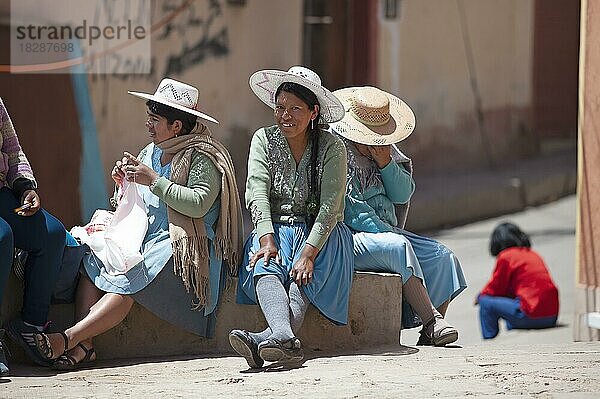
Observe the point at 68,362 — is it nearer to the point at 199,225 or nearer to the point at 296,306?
the point at 199,225

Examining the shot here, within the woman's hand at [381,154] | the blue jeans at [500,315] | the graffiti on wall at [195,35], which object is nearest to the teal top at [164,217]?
the woman's hand at [381,154]

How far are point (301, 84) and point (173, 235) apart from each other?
0.89 m

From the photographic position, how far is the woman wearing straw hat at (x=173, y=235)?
215 inches

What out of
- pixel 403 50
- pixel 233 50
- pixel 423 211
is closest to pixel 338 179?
pixel 233 50

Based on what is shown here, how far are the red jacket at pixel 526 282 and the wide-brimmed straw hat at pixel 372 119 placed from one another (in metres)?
2.57

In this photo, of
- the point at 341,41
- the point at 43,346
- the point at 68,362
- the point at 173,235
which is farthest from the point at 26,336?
the point at 341,41

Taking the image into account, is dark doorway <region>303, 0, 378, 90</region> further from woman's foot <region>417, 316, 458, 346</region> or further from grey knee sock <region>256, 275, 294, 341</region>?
grey knee sock <region>256, 275, 294, 341</region>

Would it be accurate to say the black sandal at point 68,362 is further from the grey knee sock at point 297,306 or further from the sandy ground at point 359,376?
the grey knee sock at point 297,306

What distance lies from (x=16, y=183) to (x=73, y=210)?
13.4 feet

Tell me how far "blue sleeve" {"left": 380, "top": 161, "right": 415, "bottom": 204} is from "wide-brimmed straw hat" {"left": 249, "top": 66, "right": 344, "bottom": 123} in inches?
15.6

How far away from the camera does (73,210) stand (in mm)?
→ 9484

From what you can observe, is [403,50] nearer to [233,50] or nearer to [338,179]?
[233,50]

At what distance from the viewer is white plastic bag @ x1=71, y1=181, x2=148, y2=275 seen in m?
5.52

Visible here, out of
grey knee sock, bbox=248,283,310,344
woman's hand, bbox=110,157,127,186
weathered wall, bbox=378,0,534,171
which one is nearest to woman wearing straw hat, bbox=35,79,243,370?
woman's hand, bbox=110,157,127,186
